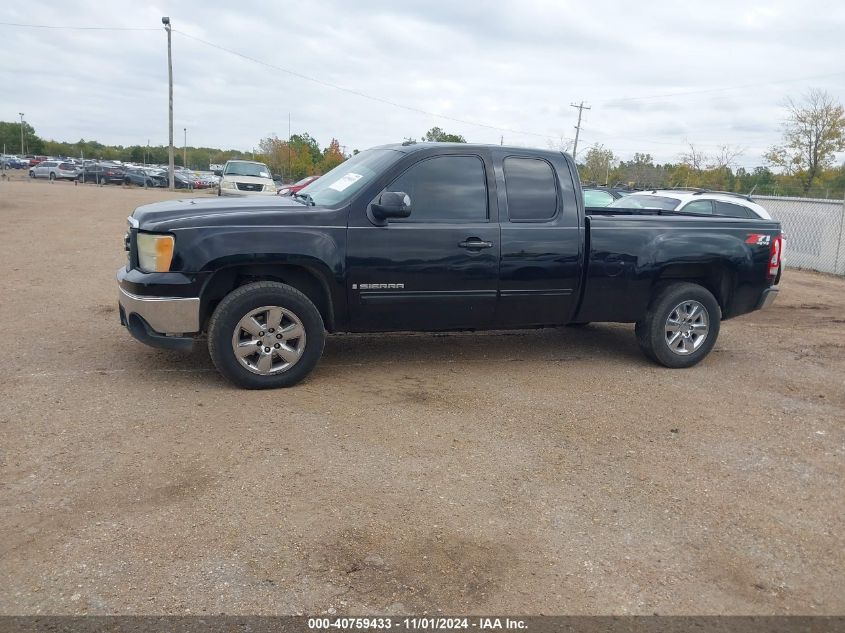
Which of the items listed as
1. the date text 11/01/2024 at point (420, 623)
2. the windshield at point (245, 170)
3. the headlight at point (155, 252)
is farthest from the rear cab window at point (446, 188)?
the windshield at point (245, 170)

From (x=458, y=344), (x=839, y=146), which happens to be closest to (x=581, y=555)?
(x=458, y=344)

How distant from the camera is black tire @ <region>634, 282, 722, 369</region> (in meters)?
6.75

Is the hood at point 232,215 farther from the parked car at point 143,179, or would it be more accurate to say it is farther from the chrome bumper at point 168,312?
the parked car at point 143,179

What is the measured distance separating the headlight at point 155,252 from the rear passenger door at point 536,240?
260 cm

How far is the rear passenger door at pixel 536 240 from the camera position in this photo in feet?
20.2

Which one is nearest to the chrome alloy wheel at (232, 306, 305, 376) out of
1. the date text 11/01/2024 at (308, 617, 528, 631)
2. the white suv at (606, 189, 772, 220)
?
the date text 11/01/2024 at (308, 617, 528, 631)

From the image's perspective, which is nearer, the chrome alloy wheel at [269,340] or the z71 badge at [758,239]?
the chrome alloy wheel at [269,340]

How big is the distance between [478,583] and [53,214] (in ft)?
66.4

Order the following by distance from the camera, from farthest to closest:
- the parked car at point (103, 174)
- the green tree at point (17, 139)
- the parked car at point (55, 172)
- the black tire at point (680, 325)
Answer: the green tree at point (17, 139), the parked car at point (55, 172), the parked car at point (103, 174), the black tire at point (680, 325)

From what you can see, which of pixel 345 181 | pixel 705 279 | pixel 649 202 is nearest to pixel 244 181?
pixel 649 202

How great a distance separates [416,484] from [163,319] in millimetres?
2414

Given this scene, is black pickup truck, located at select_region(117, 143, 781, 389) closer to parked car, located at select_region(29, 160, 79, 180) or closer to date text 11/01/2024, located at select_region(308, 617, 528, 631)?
→ date text 11/01/2024, located at select_region(308, 617, 528, 631)

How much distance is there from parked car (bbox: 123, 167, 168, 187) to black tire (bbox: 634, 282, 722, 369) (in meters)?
50.6

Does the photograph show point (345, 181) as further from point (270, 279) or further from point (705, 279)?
point (705, 279)
